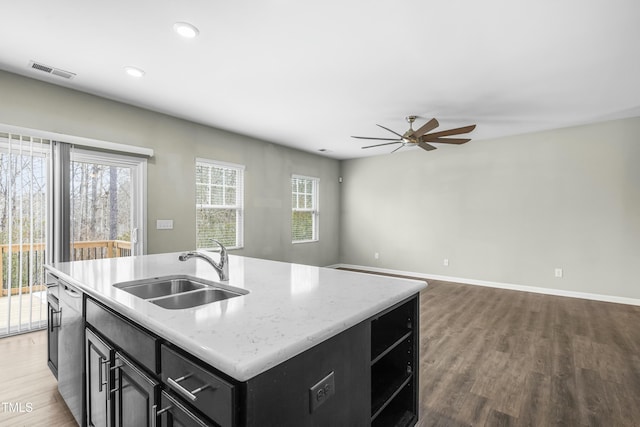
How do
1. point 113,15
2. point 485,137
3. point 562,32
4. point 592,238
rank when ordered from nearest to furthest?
point 113,15, point 562,32, point 592,238, point 485,137

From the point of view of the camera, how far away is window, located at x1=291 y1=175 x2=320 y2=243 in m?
6.49

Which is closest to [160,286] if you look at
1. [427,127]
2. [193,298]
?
[193,298]

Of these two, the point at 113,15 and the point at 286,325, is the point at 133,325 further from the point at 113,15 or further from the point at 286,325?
the point at 113,15

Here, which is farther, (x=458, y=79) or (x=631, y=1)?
(x=458, y=79)

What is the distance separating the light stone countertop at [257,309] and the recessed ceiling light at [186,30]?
1725mm

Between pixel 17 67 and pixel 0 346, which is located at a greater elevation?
pixel 17 67

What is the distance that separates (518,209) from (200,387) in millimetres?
5700

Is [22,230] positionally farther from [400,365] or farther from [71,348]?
[400,365]

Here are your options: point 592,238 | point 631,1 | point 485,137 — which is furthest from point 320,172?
point 631,1

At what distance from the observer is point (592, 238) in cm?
466

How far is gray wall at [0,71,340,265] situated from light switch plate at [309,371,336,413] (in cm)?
380

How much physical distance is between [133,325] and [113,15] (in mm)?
2148

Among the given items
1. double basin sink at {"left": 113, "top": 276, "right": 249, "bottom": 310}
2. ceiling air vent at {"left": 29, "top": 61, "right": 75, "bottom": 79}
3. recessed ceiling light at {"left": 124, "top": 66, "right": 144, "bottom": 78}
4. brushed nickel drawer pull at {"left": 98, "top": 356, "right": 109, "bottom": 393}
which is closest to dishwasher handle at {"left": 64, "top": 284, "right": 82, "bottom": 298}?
double basin sink at {"left": 113, "top": 276, "right": 249, "bottom": 310}

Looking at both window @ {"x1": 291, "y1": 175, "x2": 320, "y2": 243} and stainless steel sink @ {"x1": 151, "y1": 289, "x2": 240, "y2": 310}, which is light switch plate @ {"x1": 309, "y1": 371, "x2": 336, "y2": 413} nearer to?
stainless steel sink @ {"x1": 151, "y1": 289, "x2": 240, "y2": 310}
